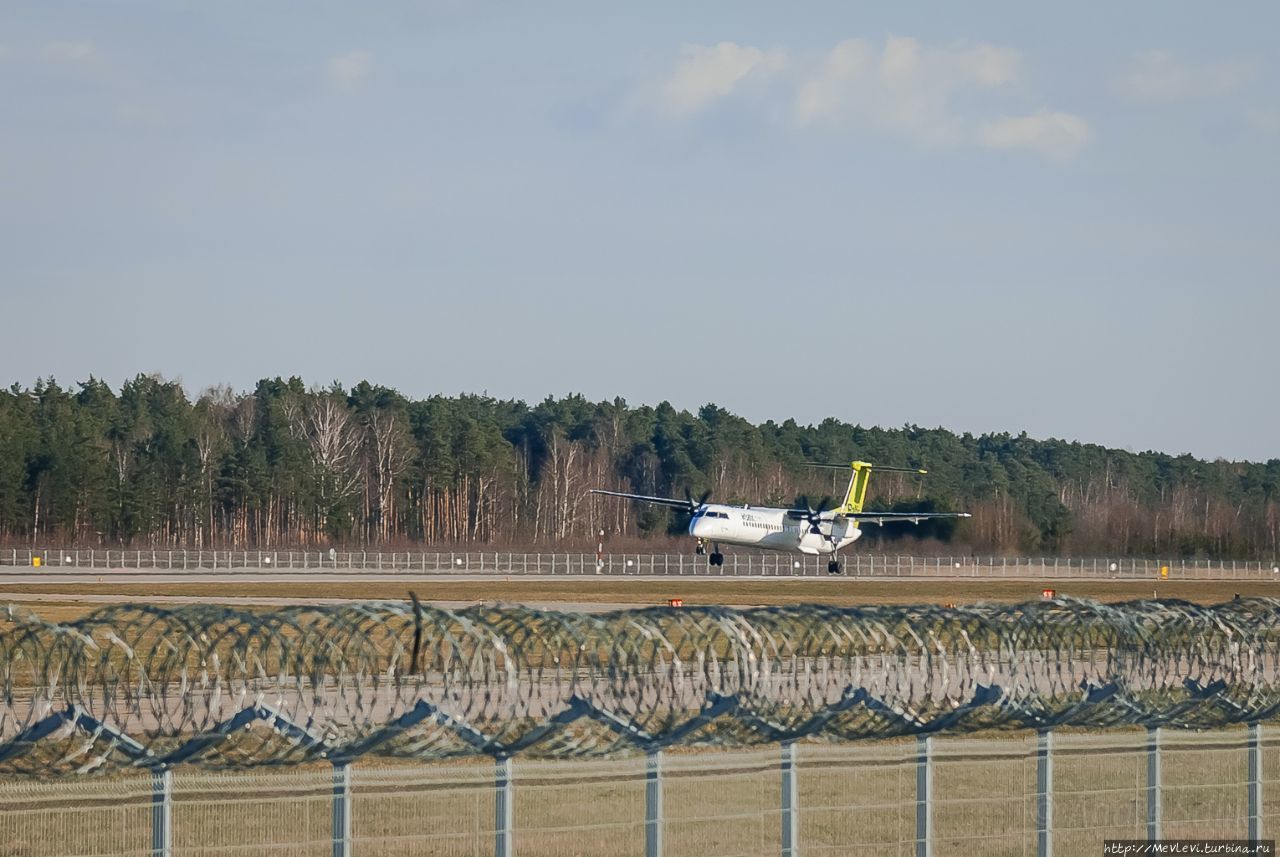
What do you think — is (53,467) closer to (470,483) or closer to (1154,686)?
(470,483)

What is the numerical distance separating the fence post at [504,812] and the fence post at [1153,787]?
5.19m

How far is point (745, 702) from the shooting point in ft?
44.9

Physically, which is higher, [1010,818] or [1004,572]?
[1010,818]

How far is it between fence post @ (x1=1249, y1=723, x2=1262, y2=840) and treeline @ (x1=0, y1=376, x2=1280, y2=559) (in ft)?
300

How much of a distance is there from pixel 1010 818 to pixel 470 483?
Answer: 136m

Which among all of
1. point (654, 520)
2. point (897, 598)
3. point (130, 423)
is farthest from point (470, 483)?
point (897, 598)

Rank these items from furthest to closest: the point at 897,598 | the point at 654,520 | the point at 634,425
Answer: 1. the point at 634,425
2. the point at 654,520
3. the point at 897,598

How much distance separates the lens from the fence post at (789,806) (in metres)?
11.9

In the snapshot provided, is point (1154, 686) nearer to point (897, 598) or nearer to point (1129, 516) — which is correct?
point (897, 598)

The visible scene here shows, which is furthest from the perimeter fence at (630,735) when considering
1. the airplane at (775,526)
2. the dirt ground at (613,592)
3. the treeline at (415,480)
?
the treeline at (415,480)

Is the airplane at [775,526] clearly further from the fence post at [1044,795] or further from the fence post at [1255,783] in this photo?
the fence post at [1044,795]

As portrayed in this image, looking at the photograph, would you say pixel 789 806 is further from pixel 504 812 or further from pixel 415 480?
pixel 415 480

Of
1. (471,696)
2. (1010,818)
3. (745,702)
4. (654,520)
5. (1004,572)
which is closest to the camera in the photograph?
(471,696)

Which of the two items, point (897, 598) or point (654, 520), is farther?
point (654, 520)
